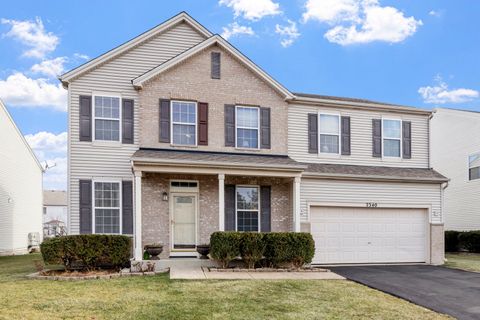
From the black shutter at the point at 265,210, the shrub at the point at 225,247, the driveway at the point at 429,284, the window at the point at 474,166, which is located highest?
the window at the point at 474,166

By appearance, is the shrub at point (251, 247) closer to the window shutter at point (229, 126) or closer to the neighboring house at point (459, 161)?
the window shutter at point (229, 126)

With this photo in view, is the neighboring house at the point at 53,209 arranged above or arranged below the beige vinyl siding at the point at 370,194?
below

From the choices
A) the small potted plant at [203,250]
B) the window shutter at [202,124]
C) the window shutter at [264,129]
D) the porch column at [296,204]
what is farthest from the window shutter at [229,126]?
the small potted plant at [203,250]

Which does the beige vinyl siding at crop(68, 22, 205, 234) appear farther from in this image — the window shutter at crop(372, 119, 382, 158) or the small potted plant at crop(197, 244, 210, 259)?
the window shutter at crop(372, 119, 382, 158)

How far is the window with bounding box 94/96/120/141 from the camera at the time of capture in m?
13.4

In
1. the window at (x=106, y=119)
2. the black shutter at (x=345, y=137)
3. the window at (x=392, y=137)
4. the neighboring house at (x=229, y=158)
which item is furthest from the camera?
the window at (x=392, y=137)

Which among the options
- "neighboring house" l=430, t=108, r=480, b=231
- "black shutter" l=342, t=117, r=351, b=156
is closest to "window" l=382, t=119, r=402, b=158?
"black shutter" l=342, t=117, r=351, b=156

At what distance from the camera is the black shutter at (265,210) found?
14.3m

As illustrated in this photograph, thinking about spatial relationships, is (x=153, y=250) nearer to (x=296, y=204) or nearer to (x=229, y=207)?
(x=229, y=207)

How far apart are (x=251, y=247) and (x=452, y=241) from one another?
15000 millimetres

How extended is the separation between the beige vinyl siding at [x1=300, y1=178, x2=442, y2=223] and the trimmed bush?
654cm

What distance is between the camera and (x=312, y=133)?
602 inches

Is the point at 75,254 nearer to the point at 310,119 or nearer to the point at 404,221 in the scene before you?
the point at 310,119

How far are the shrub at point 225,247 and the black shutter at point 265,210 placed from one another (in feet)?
7.53
